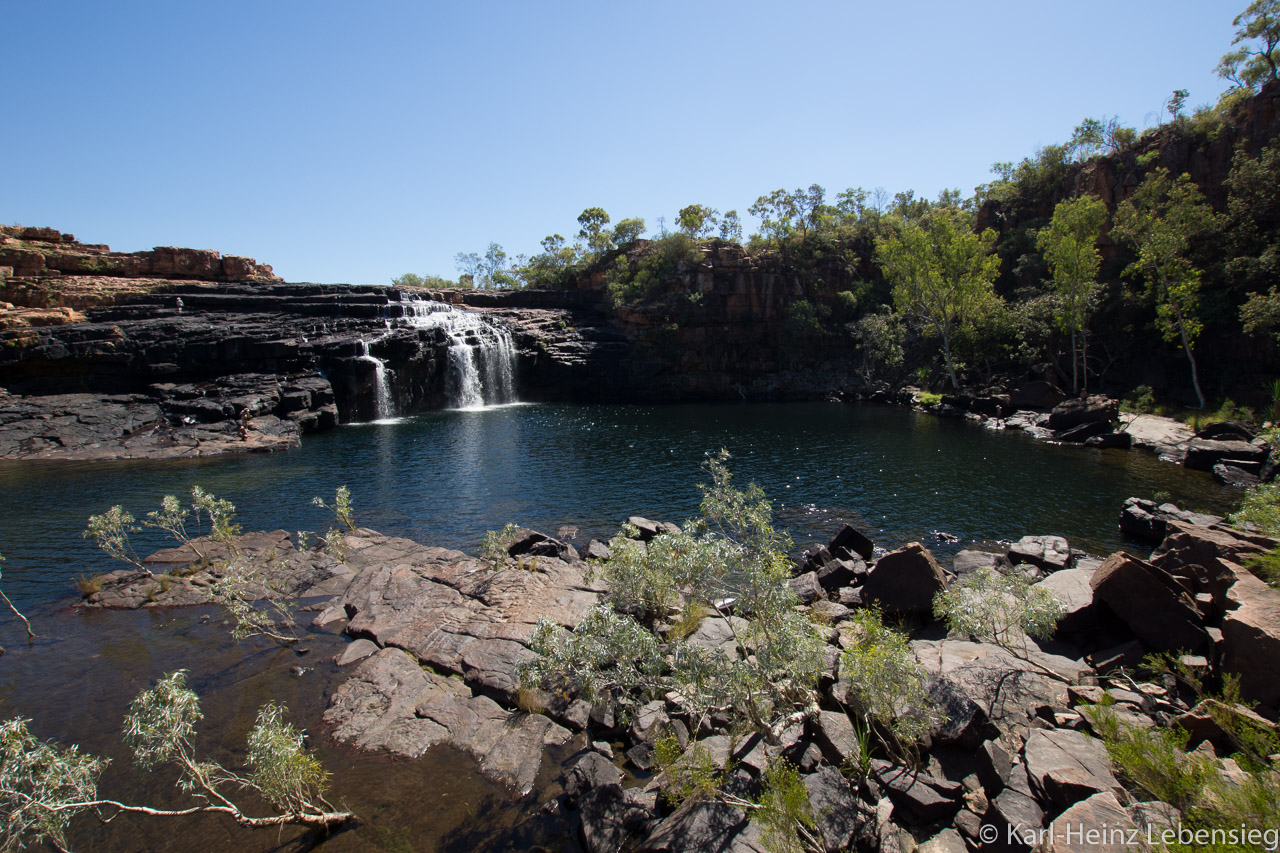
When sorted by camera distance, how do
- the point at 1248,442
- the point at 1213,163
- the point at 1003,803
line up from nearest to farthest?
the point at 1003,803
the point at 1248,442
the point at 1213,163

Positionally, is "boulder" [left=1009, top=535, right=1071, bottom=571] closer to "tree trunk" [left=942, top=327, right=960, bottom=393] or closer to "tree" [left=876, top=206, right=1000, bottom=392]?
"tree trunk" [left=942, top=327, right=960, bottom=393]

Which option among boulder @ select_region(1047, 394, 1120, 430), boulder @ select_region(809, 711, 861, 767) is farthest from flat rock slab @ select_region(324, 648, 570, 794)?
boulder @ select_region(1047, 394, 1120, 430)

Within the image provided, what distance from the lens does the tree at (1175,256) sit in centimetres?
3641

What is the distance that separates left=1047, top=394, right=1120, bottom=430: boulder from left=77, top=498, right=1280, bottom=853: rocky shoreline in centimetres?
2543

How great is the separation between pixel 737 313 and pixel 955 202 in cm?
4570

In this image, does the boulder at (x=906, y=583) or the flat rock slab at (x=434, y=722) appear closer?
the flat rock slab at (x=434, y=722)

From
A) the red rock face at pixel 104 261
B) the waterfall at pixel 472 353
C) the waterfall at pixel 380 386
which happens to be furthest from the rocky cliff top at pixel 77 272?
the waterfall at pixel 380 386

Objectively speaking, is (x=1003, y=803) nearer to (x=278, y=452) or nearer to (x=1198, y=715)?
(x=1198, y=715)

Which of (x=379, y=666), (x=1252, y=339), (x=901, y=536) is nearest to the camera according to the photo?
(x=379, y=666)

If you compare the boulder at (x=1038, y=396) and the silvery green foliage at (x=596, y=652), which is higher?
the boulder at (x=1038, y=396)

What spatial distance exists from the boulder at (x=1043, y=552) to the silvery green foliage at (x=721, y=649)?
1152 cm

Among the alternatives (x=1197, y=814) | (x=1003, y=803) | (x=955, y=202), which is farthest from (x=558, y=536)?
(x=955, y=202)

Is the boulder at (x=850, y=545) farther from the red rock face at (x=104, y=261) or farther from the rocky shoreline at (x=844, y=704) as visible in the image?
the red rock face at (x=104, y=261)

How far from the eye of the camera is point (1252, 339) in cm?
3591
